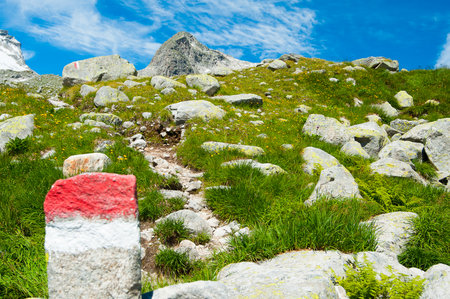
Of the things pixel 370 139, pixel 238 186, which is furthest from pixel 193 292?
pixel 370 139

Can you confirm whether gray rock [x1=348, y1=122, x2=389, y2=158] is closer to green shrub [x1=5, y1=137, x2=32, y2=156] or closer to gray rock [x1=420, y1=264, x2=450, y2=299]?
gray rock [x1=420, y1=264, x2=450, y2=299]

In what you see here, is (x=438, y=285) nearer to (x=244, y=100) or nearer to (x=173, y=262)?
(x=173, y=262)

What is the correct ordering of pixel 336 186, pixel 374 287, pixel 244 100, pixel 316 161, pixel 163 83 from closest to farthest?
pixel 374 287 < pixel 336 186 < pixel 316 161 < pixel 244 100 < pixel 163 83

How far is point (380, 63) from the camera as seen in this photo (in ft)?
75.8

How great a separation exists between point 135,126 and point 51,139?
3.44m

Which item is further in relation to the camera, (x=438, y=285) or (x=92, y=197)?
(x=438, y=285)

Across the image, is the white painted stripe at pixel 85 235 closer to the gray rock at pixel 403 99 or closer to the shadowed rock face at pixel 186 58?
the gray rock at pixel 403 99

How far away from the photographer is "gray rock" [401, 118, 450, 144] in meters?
10.3

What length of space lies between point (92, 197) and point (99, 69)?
86.0 ft

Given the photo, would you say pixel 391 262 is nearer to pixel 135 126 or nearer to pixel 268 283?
pixel 268 283

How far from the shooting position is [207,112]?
11664 mm

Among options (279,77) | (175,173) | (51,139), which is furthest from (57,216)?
(279,77)

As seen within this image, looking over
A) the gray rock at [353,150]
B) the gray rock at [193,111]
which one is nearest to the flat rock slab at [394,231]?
the gray rock at [353,150]

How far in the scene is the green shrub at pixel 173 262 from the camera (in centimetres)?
423
